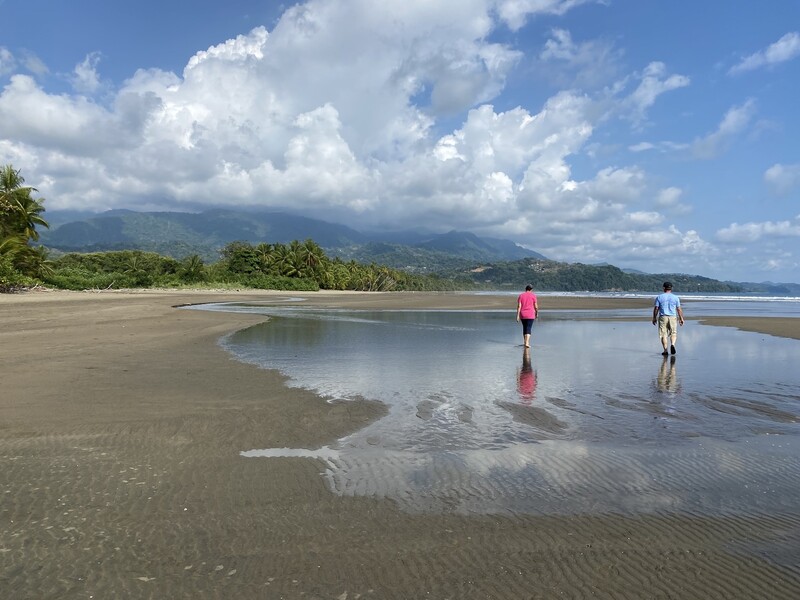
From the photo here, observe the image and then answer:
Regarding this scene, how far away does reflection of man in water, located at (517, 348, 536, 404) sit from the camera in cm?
1059

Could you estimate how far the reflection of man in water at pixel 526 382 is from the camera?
417 inches

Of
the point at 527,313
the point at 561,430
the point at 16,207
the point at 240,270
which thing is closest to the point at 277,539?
the point at 561,430

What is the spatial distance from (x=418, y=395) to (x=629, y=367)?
23.8 feet

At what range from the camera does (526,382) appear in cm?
1216

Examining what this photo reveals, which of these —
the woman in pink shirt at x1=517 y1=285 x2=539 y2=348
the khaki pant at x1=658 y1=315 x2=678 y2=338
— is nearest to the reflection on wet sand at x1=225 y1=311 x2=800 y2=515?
the khaki pant at x1=658 y1=315 x2=678 y2=338

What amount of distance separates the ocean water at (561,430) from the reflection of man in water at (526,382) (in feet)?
0.11

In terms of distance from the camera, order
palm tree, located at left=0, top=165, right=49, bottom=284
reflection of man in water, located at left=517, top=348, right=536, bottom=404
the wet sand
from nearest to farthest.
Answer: the wet sand, reflection of man in water, located at left=517, top=348, right=536, bottom=404, palm tree, located at left=0, top=165, right=49, bottom=284

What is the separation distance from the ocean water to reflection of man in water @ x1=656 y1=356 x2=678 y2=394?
0.08 metres

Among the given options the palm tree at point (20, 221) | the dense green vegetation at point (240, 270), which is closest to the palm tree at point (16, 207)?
the palm tree at point (20, 221)

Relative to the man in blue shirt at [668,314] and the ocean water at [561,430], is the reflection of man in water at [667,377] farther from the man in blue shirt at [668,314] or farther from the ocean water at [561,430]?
the man in blue shirt at [668,314]

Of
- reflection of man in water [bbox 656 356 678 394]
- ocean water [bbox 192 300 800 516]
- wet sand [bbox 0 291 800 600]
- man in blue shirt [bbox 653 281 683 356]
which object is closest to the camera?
wet sand [bbox 0 291 800 600]

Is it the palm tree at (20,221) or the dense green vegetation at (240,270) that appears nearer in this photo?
the palm tree at (20,221)

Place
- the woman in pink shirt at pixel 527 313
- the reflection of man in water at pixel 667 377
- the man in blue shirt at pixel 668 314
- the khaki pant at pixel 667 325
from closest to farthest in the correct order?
1. the reflection of man in water at pixel 667 377
2. the man in blue shirt at pixel 668 314
3. the khaki pant at pixel 667 325
4. the woman in pink shirt at pixel 527 313

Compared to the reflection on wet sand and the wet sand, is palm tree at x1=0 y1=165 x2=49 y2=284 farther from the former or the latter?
the wet sand
